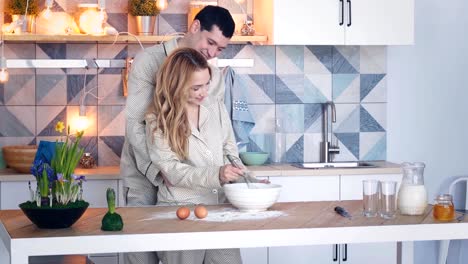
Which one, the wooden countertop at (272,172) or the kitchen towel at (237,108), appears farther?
the kitchen towel at (237,108)

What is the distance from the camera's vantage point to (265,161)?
538cm

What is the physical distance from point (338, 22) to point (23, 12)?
1843 millimetres

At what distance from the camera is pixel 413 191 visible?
340cm

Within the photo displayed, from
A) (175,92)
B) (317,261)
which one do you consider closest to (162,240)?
(175,92)

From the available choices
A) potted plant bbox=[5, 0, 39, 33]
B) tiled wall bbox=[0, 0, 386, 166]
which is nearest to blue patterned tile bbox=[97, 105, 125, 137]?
tiled wall bbox=[0, 0, 386, 166]

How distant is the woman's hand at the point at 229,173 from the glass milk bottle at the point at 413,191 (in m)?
0.66

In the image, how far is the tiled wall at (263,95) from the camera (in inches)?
208

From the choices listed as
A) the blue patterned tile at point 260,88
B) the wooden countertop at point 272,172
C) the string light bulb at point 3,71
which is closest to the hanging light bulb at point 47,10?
the string light bulb at point 3,71

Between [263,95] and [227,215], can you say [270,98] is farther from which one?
[227,215]

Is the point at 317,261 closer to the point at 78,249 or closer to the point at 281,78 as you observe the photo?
the point at 281,78

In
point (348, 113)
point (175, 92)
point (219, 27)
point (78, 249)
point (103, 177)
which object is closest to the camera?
point (78, 249)

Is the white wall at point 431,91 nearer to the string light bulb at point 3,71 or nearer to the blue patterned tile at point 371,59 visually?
the blue patterned tile at point 371,59

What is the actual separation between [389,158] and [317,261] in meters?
0.97

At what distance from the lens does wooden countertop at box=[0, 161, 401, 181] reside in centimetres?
484
